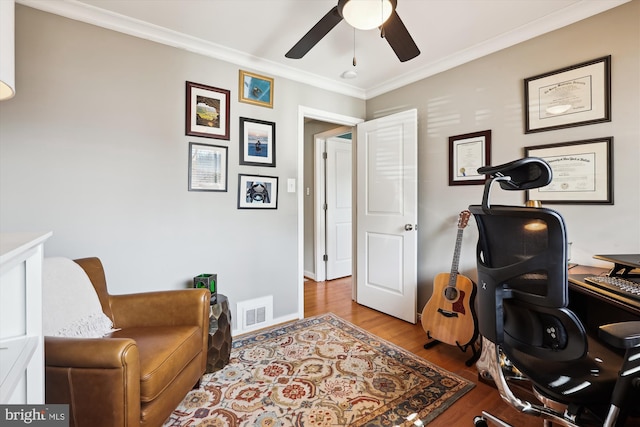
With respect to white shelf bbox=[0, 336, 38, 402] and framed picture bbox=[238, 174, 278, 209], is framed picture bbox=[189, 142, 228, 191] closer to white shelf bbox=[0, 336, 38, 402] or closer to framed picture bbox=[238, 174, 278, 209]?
framed picture bbox=[238, 174, 278, 209]

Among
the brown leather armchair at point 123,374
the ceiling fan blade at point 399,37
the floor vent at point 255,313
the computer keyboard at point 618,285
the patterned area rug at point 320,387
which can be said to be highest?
→ the ceiling fan blade at point 399,37

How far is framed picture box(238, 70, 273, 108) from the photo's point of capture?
2541 millimetres

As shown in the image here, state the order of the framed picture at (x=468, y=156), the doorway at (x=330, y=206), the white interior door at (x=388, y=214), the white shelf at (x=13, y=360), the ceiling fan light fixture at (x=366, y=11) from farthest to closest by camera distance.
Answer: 1. the doorway at (x=330, y=206)
2. the white interior door at (x=388, y=214)
3. the framed picture at (x=468, y=156)
4. the ceiling fan light fixture at (x=366, y=11)
5. the white shelf at (x=13, y=360)

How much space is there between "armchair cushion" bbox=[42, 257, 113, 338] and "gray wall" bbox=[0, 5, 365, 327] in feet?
1.43

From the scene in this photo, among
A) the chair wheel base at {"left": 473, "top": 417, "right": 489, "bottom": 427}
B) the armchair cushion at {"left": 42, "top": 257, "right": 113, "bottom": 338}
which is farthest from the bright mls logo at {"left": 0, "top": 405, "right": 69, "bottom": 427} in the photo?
the chair wheel base at {"left": 473, "top": 417, "right": 489, "bottom": 427}

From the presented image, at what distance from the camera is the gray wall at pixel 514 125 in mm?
1726

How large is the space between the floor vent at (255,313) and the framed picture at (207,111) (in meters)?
1.49

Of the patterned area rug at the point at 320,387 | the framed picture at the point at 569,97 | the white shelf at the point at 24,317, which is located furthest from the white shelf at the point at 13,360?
the framed picture at the point at 569,97

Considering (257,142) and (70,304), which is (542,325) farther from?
(257,142)

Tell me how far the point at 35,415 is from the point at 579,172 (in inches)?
116

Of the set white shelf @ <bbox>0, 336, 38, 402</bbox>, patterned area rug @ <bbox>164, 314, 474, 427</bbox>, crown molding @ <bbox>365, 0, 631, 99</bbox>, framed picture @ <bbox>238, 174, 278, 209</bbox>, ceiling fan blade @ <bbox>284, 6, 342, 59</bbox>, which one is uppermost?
crown molding @ <bbox>365, 0, 631, 99</bbox>

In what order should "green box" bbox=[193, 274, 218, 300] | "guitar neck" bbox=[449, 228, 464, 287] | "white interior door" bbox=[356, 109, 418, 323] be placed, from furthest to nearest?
"white interior door" bbox=[356, 109, 418, 323] < "guitar neck" bbox=[449, 228, 464, 287] < "green box" bbox=[193, 274, 218, 300]

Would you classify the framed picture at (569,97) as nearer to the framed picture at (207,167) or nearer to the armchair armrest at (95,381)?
the framed picture at (207,167)

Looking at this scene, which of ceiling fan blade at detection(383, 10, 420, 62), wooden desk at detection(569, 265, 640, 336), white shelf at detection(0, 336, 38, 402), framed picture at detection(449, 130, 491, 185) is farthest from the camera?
framed picture at detection(449, 130, 491, 185)
